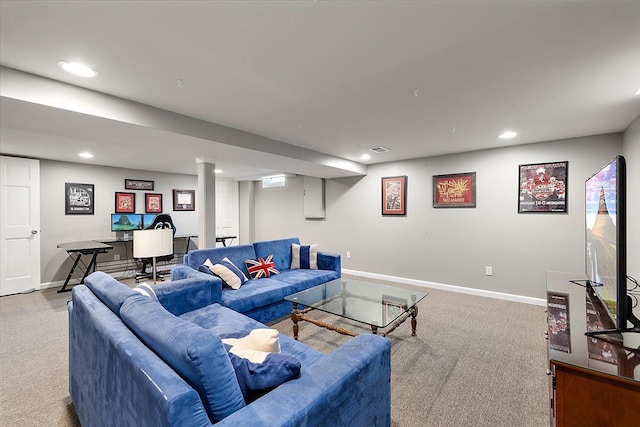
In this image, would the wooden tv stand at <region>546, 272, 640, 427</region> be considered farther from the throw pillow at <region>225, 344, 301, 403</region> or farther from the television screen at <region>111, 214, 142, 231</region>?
the television screen at <region>111, 214, 142, 231</region>

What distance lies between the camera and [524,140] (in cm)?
368

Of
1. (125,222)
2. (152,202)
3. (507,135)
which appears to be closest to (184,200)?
(152,202)

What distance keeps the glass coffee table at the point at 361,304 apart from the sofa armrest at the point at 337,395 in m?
0.74

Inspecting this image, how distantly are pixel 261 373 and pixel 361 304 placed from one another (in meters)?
1.70

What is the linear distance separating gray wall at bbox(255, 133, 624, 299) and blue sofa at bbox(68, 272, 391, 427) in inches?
138

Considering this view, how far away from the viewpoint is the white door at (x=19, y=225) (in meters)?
4.20

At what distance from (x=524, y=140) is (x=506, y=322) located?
236 cm

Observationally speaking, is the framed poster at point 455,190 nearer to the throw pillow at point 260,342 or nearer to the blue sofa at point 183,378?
the blue sofa at point 183,378

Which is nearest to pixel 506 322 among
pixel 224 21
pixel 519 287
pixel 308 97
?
pixel 519 287

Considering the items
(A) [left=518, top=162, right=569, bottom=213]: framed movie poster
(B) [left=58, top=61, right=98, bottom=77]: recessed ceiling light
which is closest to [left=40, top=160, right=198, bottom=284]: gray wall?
(B) [left=58, top=61, right=98, bottom=77]: recessed ceiling light

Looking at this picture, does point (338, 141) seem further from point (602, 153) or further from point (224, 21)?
point (602, 153)

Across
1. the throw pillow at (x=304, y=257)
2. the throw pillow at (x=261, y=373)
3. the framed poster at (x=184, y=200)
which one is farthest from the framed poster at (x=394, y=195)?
the framed poster at (x=184, y=200)

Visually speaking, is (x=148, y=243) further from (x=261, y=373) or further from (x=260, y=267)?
(x=261, y=373)

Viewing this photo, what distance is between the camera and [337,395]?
42.8 inches
